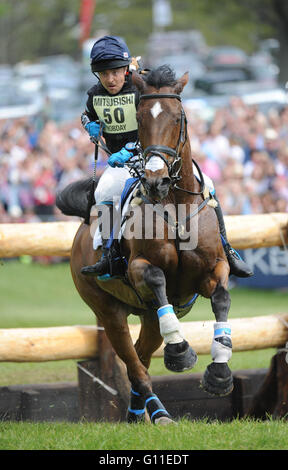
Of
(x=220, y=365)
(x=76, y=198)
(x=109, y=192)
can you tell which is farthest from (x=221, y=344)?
(x=76, y=198)

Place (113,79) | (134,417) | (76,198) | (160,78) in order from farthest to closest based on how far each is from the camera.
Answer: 1. (76,198)
2. (134,417)
3. (113,79)
4. (160,78)

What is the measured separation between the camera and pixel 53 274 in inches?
647

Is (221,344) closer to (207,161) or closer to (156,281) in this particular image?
(156,281)

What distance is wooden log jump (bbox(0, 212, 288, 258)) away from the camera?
752 centimetres

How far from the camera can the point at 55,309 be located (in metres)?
13.0

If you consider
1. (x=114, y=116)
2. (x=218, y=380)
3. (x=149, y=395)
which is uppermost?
(x=114, y=116)

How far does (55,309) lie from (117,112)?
6.84 meters

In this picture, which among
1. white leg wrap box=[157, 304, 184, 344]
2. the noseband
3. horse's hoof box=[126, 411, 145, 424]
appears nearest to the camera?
the noseband

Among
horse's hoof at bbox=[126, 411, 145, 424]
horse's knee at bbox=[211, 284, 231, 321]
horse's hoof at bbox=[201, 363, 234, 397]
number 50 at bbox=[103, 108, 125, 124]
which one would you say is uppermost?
number 50 at bbox=[103, 108, 125, 124]

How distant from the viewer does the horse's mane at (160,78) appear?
19.1ft

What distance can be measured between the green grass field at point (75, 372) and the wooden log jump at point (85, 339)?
89cm

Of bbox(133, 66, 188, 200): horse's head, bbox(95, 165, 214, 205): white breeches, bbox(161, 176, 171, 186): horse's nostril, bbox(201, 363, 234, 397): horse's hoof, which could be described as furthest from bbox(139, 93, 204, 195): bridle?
bbox(201, 363, 234, 397): horse's hoof

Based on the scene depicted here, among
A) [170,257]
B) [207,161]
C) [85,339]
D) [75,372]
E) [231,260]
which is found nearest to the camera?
[170,257]

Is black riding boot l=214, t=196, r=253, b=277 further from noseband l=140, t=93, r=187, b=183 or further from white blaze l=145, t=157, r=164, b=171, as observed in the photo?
white blaze l=145, t=157, r=164, b=171
